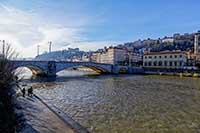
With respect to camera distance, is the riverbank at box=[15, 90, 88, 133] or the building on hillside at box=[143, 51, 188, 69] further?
the building on hillside at box=[143, 51, 188, 69]

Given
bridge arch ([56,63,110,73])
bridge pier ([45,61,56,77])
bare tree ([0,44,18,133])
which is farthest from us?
bridge arch ([56,63,110,73])

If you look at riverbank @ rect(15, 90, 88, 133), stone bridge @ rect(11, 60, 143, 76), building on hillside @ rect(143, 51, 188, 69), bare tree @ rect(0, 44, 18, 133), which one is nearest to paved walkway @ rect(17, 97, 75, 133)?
riverbank @ rect(15, 90, 88, 133)

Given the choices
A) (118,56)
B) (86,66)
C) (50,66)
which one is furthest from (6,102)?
(118,56)

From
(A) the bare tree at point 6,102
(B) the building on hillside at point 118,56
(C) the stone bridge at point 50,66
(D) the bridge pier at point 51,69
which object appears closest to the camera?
(A) the bare tree at point 6,102

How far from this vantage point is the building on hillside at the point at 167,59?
320 ft

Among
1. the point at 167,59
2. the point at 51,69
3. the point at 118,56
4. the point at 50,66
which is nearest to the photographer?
the point at 50,66

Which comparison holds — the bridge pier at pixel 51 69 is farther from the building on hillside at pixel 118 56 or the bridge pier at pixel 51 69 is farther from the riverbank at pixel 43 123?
the building on hillside at pixel 118 56

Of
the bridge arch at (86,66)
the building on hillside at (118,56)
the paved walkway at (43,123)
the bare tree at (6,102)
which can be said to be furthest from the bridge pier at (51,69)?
the building on hillside at (118,56)

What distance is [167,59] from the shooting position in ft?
334

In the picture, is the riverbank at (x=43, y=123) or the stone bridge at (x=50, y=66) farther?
the stone bridge at (x=50, y=66)

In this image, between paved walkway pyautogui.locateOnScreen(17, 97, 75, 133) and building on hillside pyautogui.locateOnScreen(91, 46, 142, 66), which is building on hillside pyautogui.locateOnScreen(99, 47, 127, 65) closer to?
building on hillside pyautogui.locateOnScreen(91, 46, 142, 66)

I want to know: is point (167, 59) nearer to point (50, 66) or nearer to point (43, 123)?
point (50, 66)

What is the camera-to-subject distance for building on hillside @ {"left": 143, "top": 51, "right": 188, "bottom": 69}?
97500mm

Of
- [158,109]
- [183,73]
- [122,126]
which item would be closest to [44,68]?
[183,73]
